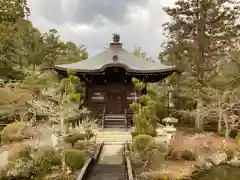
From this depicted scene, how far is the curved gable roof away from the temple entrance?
95.9 inches

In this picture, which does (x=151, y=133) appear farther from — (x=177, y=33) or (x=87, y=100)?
(x=177, y=33)

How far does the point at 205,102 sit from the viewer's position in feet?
67.4

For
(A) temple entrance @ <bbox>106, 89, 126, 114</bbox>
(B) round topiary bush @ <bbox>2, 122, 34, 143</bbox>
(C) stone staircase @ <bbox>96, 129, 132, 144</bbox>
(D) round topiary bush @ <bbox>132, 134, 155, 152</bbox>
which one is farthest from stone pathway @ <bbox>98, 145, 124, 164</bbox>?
(A) temple entrance @ <bbox>106, 89, 126, 114</bbox>

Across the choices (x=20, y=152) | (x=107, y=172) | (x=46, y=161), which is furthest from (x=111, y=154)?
(x=20, y=152)

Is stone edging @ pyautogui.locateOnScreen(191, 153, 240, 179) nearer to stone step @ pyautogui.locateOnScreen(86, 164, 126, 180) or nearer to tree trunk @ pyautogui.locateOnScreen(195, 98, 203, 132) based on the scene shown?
stone step @ pyautogui.locateOnScreen(86, 164, 126, 180)

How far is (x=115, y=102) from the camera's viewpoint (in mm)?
22016

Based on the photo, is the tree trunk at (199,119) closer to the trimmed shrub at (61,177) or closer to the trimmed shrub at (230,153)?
the trimmed shrub at (230,153)

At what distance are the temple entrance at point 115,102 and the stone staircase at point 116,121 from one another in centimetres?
50

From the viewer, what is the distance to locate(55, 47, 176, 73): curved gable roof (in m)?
20.2

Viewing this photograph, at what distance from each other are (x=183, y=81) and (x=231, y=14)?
254 inches

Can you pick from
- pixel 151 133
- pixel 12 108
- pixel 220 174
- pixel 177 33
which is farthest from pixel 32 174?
pixel 177 33

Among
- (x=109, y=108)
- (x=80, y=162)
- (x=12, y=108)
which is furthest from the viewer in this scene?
(x=109, y=108)

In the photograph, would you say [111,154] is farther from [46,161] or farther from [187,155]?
[46,161]

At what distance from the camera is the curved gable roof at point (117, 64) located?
20217 millimetres
